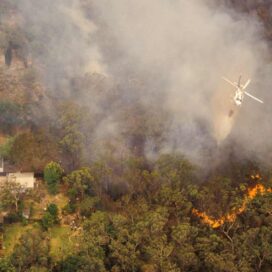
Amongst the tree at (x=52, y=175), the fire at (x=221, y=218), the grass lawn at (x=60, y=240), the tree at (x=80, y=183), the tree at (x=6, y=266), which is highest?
the tree at (x=52, y=175)

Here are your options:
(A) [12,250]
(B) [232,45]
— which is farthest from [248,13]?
(A) [12,250]

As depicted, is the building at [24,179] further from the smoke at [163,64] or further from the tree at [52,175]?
the smoke at [163,64]

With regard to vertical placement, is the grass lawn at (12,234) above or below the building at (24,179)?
below

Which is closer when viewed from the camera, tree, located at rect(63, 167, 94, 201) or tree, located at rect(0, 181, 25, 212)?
tree, located at rect(0, 181, 25, 212)

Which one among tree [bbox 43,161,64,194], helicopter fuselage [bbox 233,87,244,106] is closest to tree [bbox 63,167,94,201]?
tree [bbox 43,161,64,194]

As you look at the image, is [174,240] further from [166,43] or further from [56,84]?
[166,43]

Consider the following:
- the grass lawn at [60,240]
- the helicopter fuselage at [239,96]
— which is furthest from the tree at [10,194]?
the helicopter fuselage at [239,96]

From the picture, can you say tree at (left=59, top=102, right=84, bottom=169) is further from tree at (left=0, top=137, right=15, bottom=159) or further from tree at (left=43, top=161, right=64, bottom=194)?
tree at (left=0, top=137, right=15, bottom=159)
